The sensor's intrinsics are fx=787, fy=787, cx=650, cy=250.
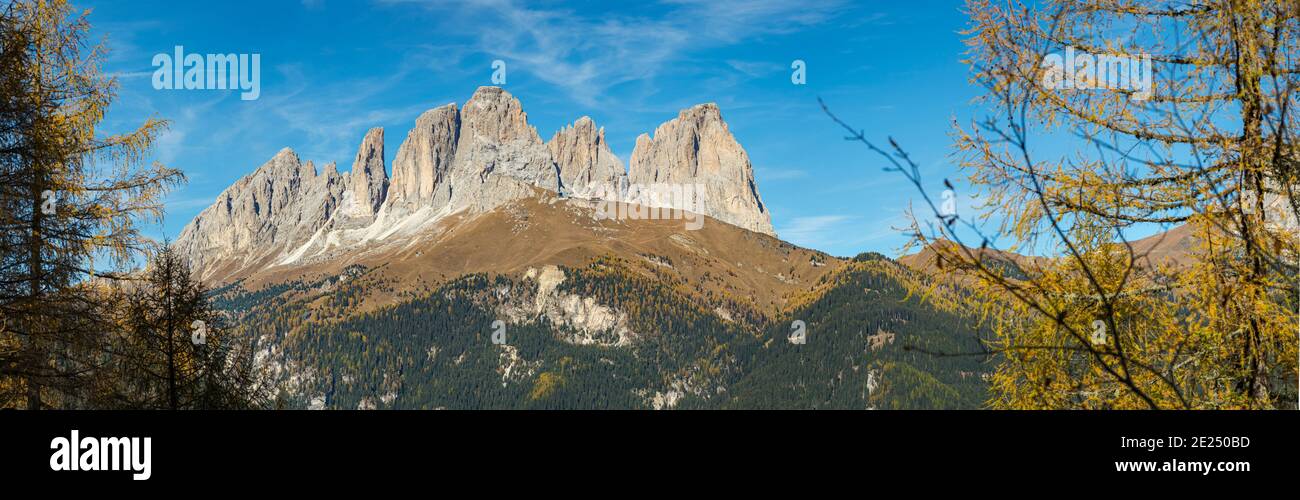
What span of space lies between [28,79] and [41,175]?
1.78m

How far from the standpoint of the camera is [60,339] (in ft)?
38.1

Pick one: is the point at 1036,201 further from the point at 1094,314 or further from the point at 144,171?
the point at 144,171
